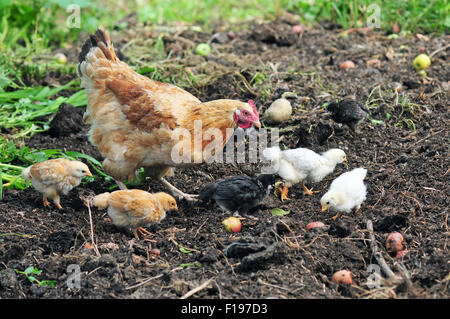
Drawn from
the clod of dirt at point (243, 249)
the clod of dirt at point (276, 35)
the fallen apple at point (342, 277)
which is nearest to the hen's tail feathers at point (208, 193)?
the clod of dirt at point (243, 249)

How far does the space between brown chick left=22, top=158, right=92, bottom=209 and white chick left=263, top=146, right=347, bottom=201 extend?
1828mm

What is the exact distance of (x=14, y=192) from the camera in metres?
5.71

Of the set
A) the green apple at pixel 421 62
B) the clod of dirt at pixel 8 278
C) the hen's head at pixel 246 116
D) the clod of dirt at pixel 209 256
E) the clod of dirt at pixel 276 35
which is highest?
the clod of dirt at pixel 276 35

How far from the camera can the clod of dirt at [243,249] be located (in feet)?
14.5

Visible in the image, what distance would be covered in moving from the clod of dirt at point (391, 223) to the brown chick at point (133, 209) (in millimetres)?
1890

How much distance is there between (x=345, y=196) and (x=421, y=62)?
3.19m

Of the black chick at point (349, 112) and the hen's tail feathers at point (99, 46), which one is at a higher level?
the hen's tail feathers at point (99, 46)

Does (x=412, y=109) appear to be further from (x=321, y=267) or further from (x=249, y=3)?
(x=249, y=3)

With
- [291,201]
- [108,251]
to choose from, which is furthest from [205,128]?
[108,251]

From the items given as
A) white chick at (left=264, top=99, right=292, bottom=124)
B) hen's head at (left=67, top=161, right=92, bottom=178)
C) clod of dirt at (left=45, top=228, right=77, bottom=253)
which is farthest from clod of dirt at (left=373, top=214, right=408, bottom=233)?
hen's head at (left=67, top=161, right=92, bottom=178)

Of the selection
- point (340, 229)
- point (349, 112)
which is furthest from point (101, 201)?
point (349, 112)

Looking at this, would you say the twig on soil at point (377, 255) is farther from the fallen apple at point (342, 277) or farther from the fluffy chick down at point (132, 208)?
the fluffy chick down at point (132, 208)

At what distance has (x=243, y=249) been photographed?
4434mm

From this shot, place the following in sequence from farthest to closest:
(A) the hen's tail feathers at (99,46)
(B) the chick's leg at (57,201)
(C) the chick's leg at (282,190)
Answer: (A) the hen's tail feathers at (99,46) → (C) the chick's leg at (282,190) → (B) the chick's leg at (57,201)
